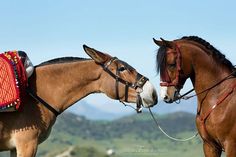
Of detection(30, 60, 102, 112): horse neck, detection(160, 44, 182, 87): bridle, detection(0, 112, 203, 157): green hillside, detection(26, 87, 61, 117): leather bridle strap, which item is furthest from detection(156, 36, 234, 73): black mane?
detection(0, 112, 203, 157): green hillside

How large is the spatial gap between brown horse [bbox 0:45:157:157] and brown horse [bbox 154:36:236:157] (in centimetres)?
52

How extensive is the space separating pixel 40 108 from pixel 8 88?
0.68 m

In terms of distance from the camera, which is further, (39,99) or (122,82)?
(122,82)

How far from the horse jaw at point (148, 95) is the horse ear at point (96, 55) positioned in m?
0.89

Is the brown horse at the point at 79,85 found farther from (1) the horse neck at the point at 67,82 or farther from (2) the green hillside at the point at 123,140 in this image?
(2) the green hillside at the point at 123,140

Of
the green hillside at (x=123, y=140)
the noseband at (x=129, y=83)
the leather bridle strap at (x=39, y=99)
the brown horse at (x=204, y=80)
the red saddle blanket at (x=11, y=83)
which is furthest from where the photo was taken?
the green hillside at (x=123, y=140)

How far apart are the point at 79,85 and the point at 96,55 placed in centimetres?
63

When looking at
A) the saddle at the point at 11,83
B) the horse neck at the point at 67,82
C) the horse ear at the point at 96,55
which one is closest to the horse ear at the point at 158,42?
the horse ear at the point at 96,55

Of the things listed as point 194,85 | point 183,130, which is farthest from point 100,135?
point 194,85

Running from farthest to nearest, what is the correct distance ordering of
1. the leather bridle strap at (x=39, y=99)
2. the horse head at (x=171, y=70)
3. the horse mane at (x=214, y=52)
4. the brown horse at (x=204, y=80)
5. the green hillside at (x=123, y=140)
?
the green hillside at (x=123, y=140)
the horse mane at (x=214, y=52)
the horse head at (x=171, y=70)
the brown horse at (x=204, y=80)
the leather bridle strap at (x=39, y=99)

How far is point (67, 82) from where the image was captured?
10508 mm

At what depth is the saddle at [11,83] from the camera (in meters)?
9.88

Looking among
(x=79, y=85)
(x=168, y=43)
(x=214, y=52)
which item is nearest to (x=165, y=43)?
(x=168, y=43)

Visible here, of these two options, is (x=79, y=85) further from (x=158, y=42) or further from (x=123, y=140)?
Answer: (x=123, y=140)
